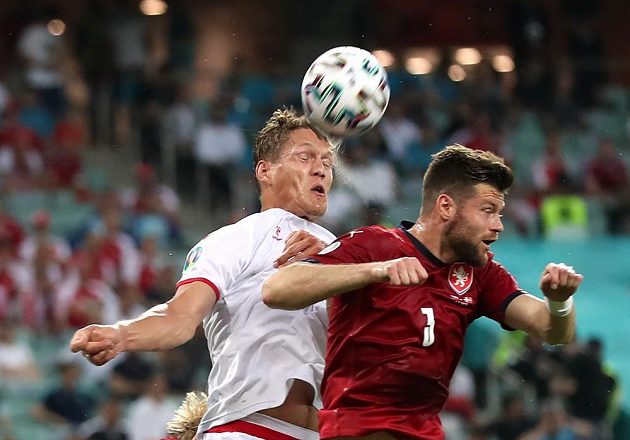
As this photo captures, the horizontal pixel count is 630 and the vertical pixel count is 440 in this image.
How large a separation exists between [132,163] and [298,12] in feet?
21.8

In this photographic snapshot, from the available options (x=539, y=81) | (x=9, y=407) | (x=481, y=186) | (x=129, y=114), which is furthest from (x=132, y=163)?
(x=481, y=186)

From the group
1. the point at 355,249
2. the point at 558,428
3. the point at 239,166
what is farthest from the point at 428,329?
the point at 239,166

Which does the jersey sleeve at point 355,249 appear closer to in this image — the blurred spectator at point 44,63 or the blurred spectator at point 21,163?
the blurred spectator at point 21,163

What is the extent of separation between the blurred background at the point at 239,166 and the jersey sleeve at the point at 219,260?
5503 mm

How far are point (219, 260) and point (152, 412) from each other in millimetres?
5900

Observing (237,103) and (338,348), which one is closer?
(338,348)

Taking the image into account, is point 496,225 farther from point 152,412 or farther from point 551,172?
point 551,172

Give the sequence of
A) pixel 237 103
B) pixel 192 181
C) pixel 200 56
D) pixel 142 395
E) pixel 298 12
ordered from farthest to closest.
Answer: pixel 298 12, pixel 200 56, pixel 237 103, pixel 192 181, pixel 142 395

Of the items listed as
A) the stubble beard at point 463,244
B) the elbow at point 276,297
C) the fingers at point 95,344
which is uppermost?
the stubble beard at point 463,244

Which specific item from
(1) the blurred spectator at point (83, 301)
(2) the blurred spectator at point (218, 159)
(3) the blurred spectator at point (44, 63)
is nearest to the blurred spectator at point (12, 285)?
(1) the blurred spectator at point (83, 301)

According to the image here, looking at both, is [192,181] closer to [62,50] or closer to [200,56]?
[62,50]

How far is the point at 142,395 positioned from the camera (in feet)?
33.5

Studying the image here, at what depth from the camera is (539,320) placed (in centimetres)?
436

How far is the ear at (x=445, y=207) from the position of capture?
14.1 ft
